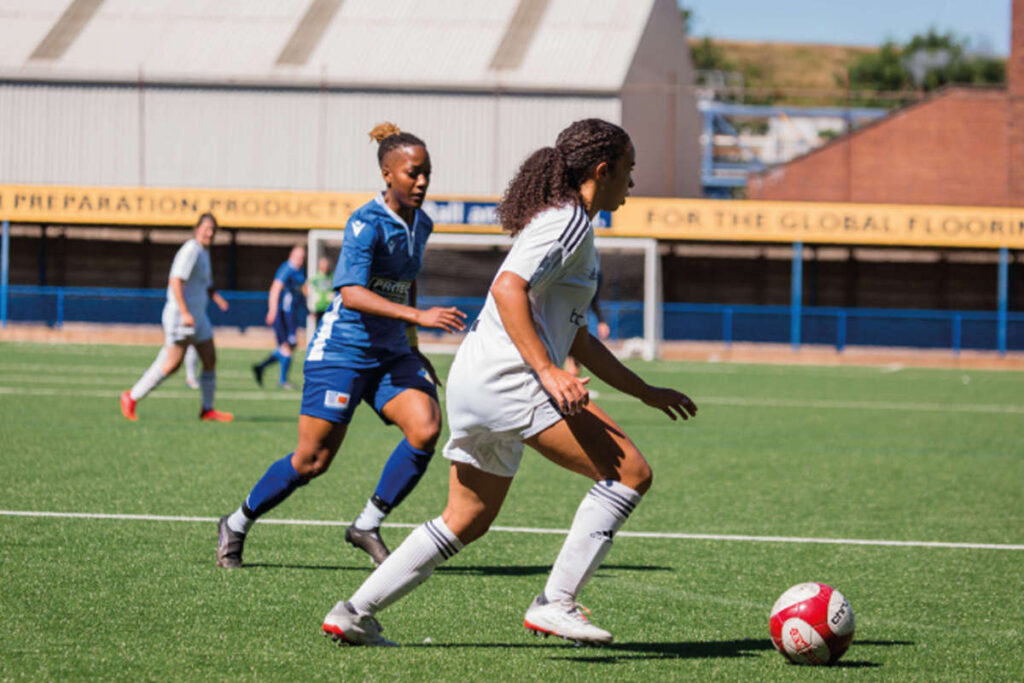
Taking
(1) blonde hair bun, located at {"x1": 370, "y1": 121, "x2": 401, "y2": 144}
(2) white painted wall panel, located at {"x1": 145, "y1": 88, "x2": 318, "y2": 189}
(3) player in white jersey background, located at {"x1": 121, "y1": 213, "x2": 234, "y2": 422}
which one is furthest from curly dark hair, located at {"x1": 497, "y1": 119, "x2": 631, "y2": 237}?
(2) white painted wall panel, located at {"x1": 145, "y1": 88, "x2": 318, "y2": 189}

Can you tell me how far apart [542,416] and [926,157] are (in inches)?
1656

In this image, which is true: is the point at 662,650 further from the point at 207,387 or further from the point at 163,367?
the point at 207,387

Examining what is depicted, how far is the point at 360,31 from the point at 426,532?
34.1 m

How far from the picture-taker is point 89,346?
3089 centimetres

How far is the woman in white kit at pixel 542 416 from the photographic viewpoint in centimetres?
468

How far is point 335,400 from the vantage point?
6.37 m

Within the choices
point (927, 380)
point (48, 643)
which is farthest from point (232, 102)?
→ point (48, 643)

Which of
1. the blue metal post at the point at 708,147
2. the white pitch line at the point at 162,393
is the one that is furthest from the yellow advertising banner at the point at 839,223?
the blue metal post at the point at 708,147

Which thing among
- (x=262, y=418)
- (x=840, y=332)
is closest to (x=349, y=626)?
(x=262, y=418)

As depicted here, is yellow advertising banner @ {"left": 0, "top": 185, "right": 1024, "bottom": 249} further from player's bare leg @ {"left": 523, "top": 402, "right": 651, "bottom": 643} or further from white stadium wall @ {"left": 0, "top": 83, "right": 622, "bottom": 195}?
player's bare leg @ {"left": 523, "top": 402, "right": 651, "bottom": 643}

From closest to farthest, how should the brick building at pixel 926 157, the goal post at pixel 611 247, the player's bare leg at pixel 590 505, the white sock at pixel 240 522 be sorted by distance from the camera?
the player's bare leg at pixel 590 505 < the white sock at pixel 240 522 < the goal post at pixel 611 247 < the brick building at pixel 926 157

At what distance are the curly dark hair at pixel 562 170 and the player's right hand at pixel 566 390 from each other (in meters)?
0.62

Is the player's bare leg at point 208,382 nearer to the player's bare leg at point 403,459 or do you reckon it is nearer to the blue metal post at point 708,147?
the player's bare leg at point 403,459

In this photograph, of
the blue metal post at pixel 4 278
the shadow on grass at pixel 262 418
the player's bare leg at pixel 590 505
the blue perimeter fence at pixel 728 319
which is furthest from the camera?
the blue metal post at pixel 4 278
